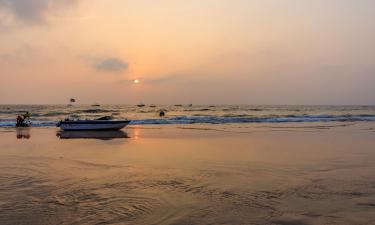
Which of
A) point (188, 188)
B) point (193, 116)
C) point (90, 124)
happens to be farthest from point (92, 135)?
point (193, 116)

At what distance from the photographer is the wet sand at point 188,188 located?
22.3 feet

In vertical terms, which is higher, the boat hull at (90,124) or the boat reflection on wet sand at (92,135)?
the boat hull at (90,124)

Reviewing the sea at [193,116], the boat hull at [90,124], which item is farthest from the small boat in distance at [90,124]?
the sea at [193,116]

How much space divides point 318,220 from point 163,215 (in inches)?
104

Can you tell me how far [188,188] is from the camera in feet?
29.3

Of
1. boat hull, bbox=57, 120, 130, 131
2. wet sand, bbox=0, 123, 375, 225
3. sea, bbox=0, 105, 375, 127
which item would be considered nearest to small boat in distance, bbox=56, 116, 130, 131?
boat hull, bbox=57, 120, 130, 131

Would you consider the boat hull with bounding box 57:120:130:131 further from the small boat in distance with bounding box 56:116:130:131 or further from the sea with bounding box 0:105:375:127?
the sea with bounding box 0:105:375:127

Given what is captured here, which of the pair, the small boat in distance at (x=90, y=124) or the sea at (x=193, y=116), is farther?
the sea at (x=193, y=116)

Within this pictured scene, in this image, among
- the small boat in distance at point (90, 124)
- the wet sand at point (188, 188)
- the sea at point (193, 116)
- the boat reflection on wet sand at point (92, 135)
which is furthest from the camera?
the sea at point (193, 116)

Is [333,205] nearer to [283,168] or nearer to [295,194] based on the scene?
[295,194]

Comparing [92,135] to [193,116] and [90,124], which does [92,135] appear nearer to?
[90,124]

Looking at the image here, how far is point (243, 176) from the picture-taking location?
33.8ft

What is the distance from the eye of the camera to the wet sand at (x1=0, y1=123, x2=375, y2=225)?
22.3ft

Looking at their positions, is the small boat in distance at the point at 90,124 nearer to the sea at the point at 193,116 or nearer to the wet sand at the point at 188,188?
the sea at the point at 193,116
